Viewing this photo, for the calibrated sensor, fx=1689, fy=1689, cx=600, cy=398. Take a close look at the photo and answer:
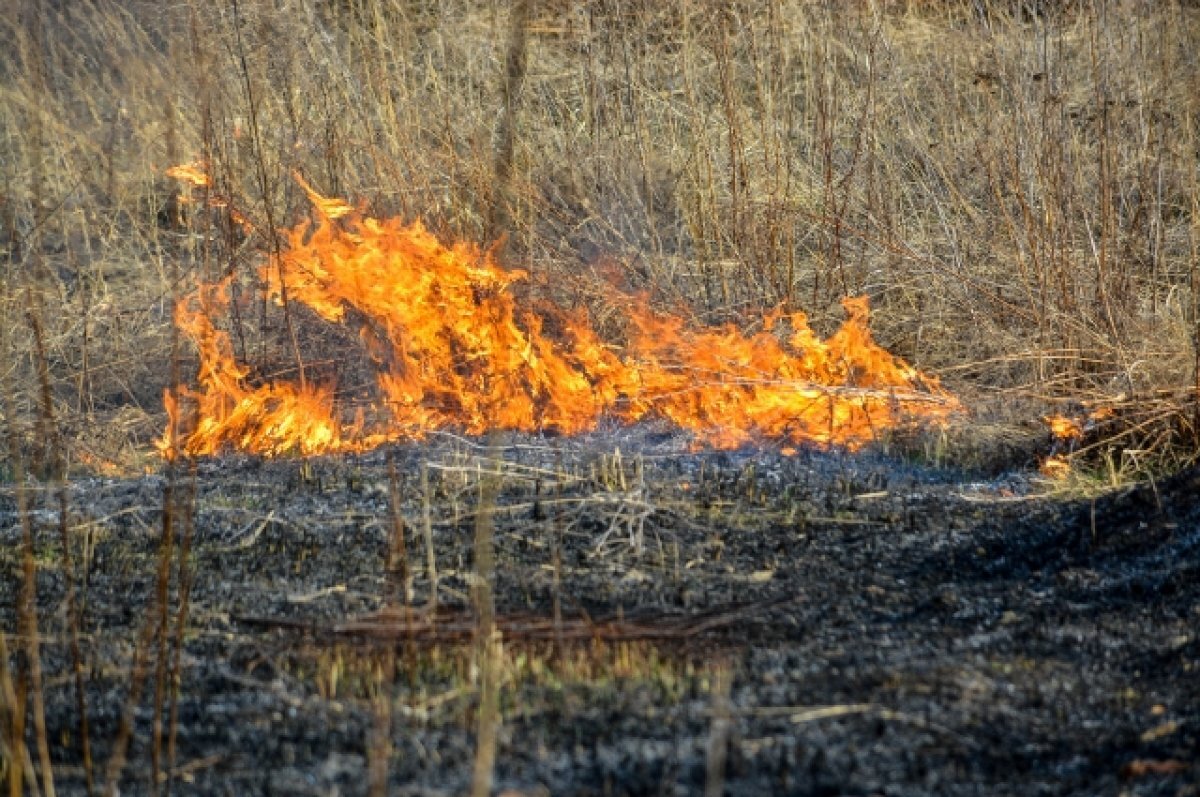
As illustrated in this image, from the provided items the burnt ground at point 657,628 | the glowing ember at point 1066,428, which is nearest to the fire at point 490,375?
the burnt ground at point 657,628

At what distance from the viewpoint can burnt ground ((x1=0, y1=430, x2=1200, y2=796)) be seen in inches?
131

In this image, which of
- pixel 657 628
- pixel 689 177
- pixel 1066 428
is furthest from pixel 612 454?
pixel 689 177

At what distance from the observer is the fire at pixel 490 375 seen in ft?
21.4

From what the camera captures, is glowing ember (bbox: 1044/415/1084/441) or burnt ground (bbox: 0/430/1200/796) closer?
burnt ground (bbox: 0/430/1200/796)

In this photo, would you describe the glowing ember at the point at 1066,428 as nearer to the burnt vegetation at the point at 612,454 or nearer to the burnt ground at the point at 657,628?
the burnt vegetation at the point at 612,454

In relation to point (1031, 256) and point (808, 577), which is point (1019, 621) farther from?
point (1031, 256)

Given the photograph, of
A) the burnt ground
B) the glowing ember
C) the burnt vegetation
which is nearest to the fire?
the burnt vegetation

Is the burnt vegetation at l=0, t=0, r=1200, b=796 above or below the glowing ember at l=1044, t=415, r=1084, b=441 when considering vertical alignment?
above

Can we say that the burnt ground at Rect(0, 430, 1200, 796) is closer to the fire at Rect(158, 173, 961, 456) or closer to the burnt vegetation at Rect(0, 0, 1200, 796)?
the burnt vegetation at Rect(0, 0, 1200, 796)

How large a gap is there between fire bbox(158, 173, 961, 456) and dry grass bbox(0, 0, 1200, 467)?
31 centimetres

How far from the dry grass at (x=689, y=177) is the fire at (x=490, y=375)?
1.03ft

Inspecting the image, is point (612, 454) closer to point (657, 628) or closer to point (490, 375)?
point (490, 375)

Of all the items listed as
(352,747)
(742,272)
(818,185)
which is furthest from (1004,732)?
(818,185)

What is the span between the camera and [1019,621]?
4.32 m
